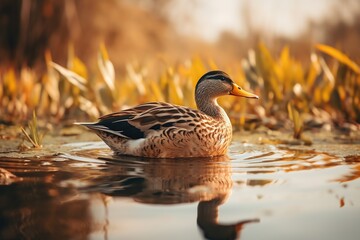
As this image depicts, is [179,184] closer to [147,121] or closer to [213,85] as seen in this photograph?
[147,121]

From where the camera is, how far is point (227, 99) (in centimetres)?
763

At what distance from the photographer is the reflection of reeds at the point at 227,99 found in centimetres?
709

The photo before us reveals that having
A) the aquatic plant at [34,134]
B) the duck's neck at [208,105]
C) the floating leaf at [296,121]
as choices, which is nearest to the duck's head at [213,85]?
the duck's neck at [208,105]

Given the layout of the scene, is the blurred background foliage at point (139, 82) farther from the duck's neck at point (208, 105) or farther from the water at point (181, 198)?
the water at point (181, 198)

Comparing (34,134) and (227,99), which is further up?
(227,99)

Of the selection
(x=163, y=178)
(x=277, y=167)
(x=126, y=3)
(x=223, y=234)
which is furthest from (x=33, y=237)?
(x=126, y=3)

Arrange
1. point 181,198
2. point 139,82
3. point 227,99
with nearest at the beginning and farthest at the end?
point 181,198, point 227,99, point 139,82

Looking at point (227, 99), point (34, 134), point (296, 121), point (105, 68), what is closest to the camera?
point (34, 134)

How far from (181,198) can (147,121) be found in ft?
6.18

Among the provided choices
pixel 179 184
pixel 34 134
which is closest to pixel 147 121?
pixel 34 134

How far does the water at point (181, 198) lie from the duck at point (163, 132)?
158mm

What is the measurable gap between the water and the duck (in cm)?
16

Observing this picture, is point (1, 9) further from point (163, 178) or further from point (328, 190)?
point (328, 190)

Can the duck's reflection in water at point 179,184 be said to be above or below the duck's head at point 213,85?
below
